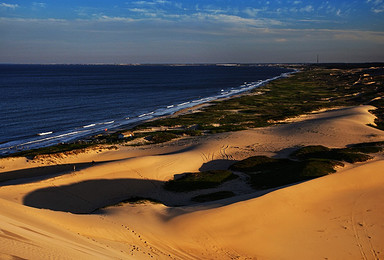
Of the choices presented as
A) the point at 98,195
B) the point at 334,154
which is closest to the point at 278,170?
the point at 334,154

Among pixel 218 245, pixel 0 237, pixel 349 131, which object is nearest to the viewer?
pixel 0 237

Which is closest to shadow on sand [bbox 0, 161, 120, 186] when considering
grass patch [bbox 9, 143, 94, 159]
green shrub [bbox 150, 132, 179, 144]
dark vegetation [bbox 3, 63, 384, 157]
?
grass patch [bbox 9, 143, 94, 159]

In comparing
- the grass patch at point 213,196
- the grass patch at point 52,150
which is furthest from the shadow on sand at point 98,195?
the grass patch at point 52,150

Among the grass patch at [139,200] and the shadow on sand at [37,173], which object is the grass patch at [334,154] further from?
the shadow on sand at [37,173]

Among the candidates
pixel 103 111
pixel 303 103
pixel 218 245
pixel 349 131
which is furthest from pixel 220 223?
pixel 303 103

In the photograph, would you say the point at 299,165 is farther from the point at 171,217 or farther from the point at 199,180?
the point at 171,217

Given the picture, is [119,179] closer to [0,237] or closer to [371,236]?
[0,237]
